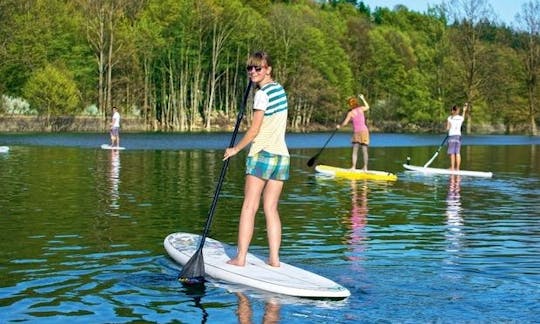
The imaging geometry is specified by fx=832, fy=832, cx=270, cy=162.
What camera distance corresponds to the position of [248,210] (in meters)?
8.94

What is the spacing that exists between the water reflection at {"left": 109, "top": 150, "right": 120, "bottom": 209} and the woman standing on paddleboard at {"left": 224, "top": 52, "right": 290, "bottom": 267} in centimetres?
696

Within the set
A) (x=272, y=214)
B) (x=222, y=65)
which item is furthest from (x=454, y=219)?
(x=222, y=65)

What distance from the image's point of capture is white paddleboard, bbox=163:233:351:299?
794cm

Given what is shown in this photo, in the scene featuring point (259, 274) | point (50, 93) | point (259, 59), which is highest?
point (50, 93)

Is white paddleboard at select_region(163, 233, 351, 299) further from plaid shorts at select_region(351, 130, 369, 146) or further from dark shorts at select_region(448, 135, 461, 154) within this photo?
dark shorts at select_region(448, 135, 461, 154)

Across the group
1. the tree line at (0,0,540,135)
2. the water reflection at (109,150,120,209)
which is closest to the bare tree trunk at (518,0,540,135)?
the tree line at (0,0,540,135)

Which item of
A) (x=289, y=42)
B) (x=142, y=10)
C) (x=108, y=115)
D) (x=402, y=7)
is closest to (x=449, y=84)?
(x=289, y=42)

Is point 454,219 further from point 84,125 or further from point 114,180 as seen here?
point 84,125

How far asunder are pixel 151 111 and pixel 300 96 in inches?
820

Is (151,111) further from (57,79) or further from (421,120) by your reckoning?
(421,120)

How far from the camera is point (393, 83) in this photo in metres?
123

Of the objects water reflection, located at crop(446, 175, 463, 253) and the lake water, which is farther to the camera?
water reflection, located at crop(446, 175, 463, 253)

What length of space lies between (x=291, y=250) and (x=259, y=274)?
7.74 feet

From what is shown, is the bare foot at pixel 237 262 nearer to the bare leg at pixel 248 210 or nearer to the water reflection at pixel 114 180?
the bare leg at pixel 248 210
